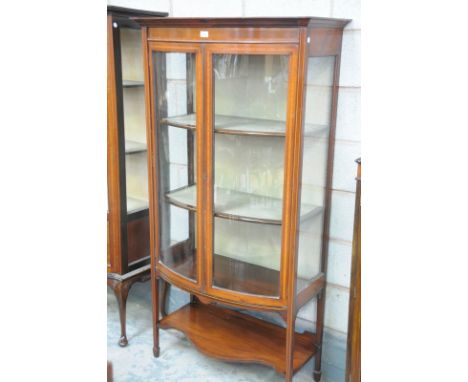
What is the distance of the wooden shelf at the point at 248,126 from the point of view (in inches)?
67.0

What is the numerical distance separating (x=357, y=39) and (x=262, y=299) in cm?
101

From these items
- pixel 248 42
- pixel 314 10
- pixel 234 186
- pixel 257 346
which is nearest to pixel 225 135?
pixel 234 186

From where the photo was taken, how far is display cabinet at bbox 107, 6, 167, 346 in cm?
204

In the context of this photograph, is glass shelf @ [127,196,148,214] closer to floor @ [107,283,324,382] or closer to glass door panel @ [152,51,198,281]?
glass door panel @ [152,51,198,281]

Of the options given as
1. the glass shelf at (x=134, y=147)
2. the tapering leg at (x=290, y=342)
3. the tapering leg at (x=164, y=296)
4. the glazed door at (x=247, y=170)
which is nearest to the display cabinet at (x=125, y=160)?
the glass shelf at (x=134, y=147)

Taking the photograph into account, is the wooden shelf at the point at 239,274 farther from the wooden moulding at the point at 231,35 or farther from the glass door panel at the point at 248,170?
the wooden moulding at the point at 231,35

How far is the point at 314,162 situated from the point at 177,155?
1.86ft

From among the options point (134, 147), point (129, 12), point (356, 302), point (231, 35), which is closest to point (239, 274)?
point (356, 302)

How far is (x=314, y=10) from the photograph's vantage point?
1814 mm

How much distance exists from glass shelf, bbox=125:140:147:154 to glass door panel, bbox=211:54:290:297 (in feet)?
1.91

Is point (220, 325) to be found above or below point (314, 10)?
below

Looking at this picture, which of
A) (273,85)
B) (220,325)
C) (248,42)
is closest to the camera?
(248,42)

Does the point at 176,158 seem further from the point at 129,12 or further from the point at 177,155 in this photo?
the point at 129,12

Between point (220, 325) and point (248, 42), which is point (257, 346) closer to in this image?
point (220, 325)
